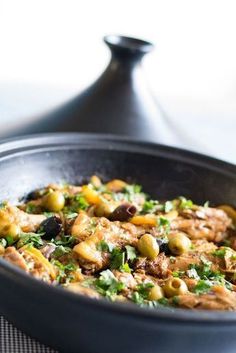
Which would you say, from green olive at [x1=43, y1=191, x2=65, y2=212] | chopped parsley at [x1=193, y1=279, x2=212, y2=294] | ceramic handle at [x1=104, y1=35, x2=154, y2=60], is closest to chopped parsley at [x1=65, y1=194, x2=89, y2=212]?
green olive at [x1=43, y1=191, x2=65, y2=212]

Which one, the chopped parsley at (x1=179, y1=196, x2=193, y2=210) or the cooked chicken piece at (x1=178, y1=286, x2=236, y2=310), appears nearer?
the cooked chicken piece at (x1=178, y1=286, x2=236, y2=310)

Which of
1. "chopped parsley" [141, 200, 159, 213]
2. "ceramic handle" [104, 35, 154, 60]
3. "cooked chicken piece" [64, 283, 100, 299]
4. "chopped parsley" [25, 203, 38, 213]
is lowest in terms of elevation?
"chopped parsley" [25, 203, 38, 213]

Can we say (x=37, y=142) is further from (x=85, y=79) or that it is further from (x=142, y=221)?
(x=85, y=79)

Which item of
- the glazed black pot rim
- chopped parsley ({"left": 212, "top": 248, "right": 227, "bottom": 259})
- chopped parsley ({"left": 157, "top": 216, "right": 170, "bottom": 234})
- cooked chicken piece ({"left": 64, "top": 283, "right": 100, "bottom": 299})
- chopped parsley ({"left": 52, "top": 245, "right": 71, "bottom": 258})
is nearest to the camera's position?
the glazed black pot rim

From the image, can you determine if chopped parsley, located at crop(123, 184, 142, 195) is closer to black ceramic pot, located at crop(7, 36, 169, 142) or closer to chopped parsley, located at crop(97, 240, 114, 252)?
black ceramic pot, located at crop(7, 36, 169, 142)

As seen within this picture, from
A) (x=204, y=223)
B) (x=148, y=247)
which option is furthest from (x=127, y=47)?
(x=148, y=247)

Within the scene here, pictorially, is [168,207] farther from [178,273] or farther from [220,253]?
[178,273]

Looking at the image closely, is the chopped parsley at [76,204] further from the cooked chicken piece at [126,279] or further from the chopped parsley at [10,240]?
the cooked chicken piece at [126,279]
